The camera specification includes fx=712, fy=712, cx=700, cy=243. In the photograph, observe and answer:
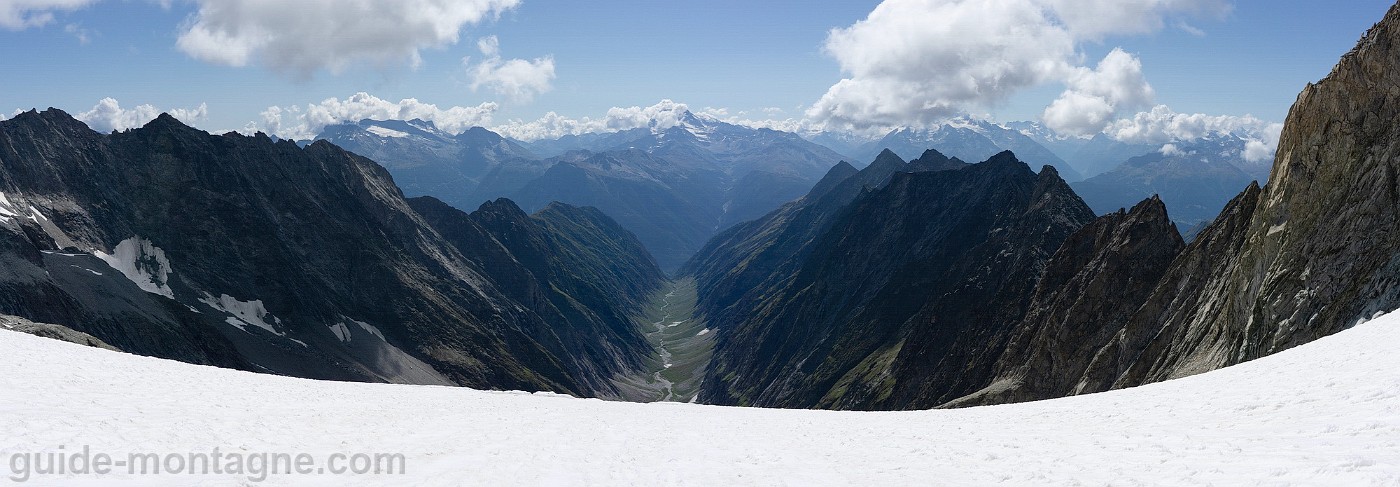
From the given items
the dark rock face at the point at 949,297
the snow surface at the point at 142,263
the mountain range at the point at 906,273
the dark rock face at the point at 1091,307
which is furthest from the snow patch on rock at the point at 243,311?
the dark rock face at the point at 1091,307

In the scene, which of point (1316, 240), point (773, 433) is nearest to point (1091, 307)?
point (1316, 240)

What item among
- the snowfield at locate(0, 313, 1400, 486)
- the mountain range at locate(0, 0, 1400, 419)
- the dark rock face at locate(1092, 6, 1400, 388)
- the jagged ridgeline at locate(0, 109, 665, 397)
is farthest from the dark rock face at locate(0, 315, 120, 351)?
the dark rock face at locate(1092, 6, 1400, 388)

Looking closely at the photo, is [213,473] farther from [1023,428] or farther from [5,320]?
[5,320]

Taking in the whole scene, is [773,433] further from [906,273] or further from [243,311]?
[906,273]

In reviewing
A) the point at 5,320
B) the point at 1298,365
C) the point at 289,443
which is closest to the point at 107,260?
the point at 5,320

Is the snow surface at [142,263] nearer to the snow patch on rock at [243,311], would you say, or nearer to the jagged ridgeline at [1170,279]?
the snow patch on rock at [243,311]
